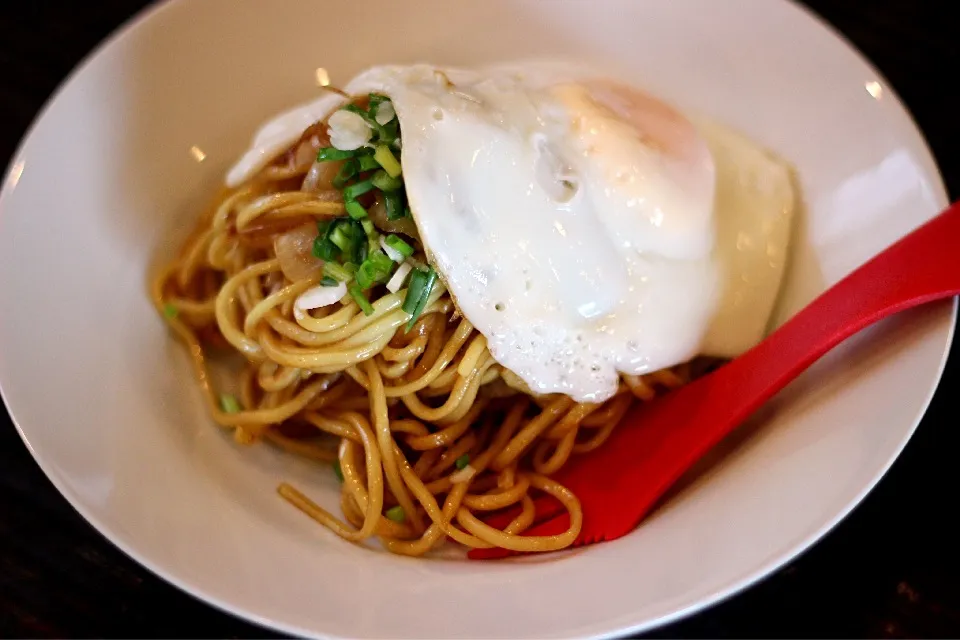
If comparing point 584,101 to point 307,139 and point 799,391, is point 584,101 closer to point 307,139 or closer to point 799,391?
point 307,139

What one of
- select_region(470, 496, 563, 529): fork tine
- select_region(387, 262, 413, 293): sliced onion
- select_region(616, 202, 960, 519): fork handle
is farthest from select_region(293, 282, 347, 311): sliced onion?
select_region(616, 202, 960, 519): fork handle

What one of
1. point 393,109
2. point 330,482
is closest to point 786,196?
point 393,109

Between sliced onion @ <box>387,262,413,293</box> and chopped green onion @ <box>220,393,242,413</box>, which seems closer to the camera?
sliced onion @ <box>387,262,413,293</box>

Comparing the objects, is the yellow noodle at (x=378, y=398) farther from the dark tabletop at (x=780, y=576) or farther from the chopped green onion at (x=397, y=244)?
the dark tabletop at (x=780, y=576)

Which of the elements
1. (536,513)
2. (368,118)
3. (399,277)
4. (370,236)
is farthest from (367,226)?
(536,513)

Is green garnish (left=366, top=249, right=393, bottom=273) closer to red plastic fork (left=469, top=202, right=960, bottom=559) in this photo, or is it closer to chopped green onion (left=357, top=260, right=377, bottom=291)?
chopped green onion (left=357, top=260, right=377, bottom=291)

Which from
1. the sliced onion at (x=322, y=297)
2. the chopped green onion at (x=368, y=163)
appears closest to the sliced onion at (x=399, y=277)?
the sliced onion at (x=322, y=297)
